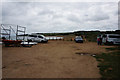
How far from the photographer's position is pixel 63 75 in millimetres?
4574

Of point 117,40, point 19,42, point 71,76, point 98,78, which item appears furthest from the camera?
point 19,42

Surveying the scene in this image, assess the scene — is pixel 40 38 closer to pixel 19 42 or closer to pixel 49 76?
pixel 19 42

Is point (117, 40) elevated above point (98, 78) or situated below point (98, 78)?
above

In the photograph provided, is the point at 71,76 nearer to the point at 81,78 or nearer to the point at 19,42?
the point at 81,78

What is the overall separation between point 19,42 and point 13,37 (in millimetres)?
1291

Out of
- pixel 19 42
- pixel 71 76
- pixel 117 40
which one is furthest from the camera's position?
pixel 19 42

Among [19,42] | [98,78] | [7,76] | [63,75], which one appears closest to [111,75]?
[98,78]

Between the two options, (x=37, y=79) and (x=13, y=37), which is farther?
(x=13, y=37)

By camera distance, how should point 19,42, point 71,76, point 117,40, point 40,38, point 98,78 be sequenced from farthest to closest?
point 40,38 < point 19,42 < point 117,40 < point 71,76 < point 98,78

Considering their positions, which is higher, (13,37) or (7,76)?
(13,37)

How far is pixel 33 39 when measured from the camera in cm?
2209

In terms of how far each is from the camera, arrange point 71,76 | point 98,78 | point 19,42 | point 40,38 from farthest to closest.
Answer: point 40,38
point 19,42
point 71,76
point 98,78

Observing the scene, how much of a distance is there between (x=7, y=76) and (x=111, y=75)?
4.37 meters

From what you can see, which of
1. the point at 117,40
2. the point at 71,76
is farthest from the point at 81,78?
the point at 117,40
